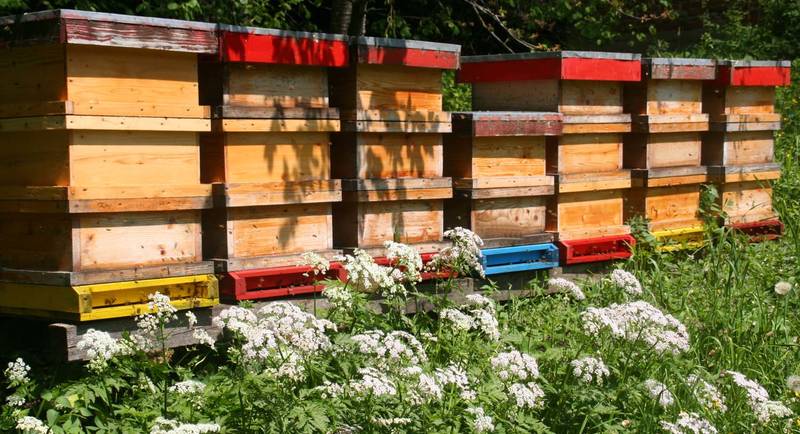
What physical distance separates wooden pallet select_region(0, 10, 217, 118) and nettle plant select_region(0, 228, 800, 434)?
1.08 meters

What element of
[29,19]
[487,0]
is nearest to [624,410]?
[29,19]

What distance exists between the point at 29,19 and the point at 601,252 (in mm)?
4276

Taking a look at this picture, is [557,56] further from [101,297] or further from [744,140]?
[101,297]

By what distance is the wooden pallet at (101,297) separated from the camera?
17.0 feet

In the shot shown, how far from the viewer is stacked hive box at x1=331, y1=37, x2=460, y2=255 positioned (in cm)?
629

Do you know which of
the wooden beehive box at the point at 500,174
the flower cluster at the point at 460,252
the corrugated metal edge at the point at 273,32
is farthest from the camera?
the wooden beehive box at the point at 500,174

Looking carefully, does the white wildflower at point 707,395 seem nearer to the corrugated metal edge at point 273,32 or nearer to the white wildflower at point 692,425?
the white wildflower at point 692,425

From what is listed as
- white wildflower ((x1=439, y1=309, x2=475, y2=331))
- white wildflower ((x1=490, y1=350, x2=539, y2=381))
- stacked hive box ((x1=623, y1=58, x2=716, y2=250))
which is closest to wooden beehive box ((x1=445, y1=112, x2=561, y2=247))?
stacked hive box ((x1=623, y1=58, x2=716, y2=250))

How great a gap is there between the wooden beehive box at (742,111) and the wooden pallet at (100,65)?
15.3 feet

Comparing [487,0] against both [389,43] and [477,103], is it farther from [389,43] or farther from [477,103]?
[389,43]

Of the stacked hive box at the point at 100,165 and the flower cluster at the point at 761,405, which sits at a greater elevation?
the stacked hive box at the point at 100,165

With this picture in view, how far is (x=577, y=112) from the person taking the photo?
24.7 feet

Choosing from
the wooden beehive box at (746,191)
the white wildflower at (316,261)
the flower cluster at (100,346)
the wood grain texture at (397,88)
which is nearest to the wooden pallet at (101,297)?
the white wildflower at (316,261)

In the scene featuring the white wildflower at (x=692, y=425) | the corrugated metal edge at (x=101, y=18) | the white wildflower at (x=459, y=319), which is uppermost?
the corrugated metal edge at (x=101, y=18)
